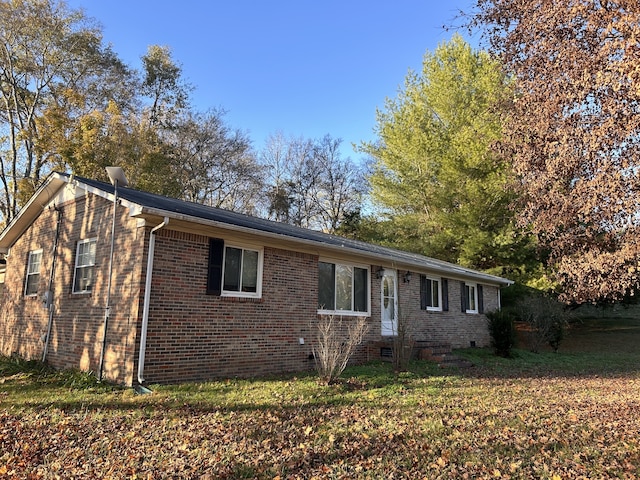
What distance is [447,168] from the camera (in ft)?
71.2

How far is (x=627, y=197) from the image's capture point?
754 cm

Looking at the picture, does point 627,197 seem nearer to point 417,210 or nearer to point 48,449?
point 48,449

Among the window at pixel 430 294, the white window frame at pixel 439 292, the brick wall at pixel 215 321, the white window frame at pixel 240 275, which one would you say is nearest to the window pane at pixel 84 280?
the brick wall at pixel 215 321

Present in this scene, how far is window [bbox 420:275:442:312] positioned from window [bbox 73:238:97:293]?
9.53 meters

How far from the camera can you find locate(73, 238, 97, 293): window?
922 cm

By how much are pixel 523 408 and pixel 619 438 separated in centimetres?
156

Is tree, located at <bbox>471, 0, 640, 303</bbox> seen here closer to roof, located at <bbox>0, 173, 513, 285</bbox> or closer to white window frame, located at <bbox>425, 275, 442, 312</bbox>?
roof, located at <bbox>0, 173, 513, 285</bbox>

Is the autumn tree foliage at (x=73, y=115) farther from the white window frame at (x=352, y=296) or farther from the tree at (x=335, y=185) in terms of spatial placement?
the white window frame at (x=352, y=296)

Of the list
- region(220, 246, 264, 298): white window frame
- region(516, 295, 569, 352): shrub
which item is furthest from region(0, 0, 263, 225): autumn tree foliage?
region(516, 295, 569, 352): shrub

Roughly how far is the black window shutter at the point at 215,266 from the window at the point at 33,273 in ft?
18.3

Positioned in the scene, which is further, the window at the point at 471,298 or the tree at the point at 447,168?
the tree at the point at 447,168

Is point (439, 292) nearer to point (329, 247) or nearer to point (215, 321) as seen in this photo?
point (329, 247)

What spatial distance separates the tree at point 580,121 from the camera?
711 cm

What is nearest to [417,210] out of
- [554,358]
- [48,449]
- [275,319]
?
[554,358]
